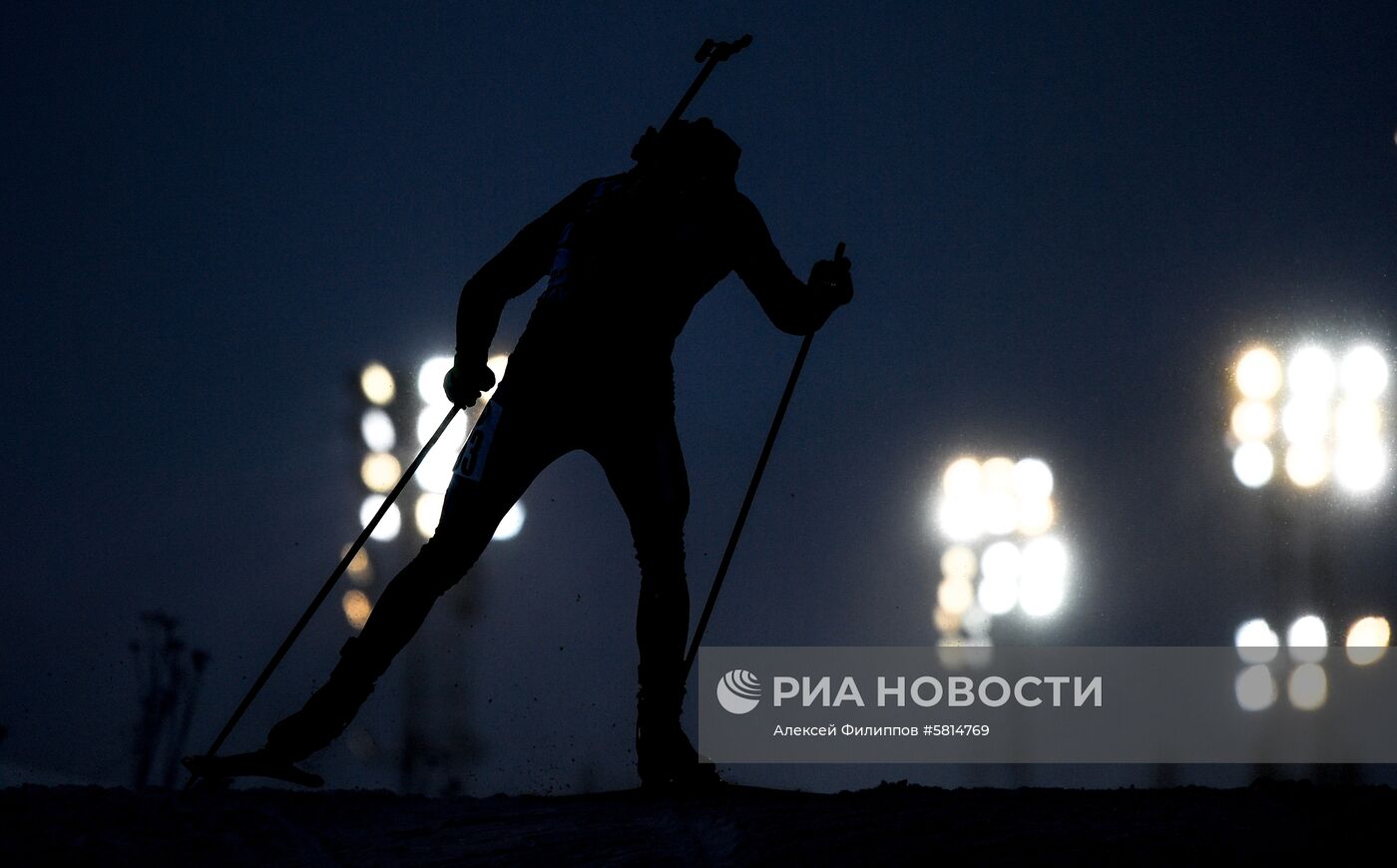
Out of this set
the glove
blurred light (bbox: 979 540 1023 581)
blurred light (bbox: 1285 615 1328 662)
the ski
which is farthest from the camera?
blurred light (bbox: 979 540 1023 581)

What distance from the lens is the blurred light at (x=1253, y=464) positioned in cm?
1368

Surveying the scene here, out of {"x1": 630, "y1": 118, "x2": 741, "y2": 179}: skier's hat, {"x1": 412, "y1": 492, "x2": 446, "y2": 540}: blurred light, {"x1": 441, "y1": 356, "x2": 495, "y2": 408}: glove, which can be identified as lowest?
{"x1": 441, "y1": 356, "x2": 495, "y2": 408}: glove

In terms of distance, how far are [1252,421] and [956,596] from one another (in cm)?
407

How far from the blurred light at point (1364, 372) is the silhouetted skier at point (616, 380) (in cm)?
1152

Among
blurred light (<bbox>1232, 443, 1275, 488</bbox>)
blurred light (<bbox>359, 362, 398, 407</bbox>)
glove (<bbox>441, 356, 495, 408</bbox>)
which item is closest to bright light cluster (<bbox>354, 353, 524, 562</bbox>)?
blurred light (<bbox>359, 362, 398, 407</bbox>)

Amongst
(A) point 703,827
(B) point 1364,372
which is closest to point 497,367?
(B) point 1364,372

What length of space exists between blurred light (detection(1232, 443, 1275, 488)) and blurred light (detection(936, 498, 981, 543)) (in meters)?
3.30

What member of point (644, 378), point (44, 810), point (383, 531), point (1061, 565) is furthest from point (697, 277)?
point (1061, 565)

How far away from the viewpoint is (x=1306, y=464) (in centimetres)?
1382

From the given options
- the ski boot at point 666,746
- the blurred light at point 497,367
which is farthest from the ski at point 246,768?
the blurred light at point 497,367

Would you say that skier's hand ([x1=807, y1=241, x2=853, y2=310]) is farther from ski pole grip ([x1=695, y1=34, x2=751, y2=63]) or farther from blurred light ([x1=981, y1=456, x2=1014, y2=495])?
blurred light ([x1=981, y1=456, x2=1014, y2=495])

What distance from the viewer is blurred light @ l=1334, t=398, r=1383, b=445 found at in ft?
45.9

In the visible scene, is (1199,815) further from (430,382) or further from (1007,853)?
(430,382)

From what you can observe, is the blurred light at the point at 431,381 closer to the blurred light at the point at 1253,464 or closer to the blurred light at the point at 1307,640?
the blurred light at the point at 1253,464
